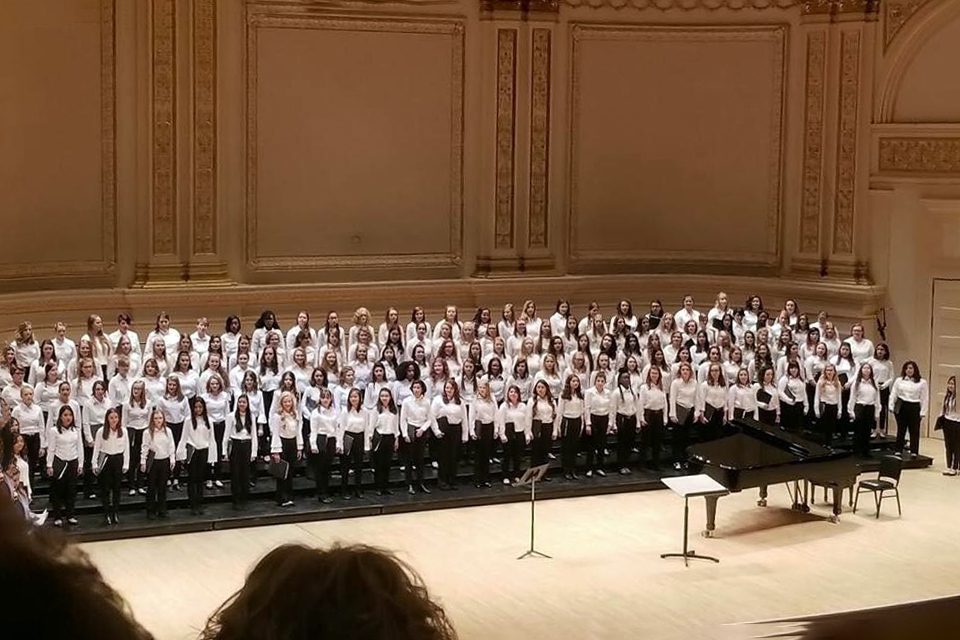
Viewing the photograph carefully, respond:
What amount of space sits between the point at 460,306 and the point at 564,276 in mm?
1496

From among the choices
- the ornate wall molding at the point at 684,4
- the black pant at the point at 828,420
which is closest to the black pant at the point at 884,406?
the black pant at the point at 828,420

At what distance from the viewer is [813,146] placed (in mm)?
17375

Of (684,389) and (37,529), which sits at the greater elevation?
(37,529)

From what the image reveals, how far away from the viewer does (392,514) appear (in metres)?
13.0

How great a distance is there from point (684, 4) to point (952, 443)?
663cm

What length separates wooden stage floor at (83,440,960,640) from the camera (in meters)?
10.1

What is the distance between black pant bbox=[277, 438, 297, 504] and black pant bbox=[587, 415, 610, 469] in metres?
3.10

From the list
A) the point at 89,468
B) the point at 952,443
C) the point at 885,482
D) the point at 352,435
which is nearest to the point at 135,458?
the point at 89,468

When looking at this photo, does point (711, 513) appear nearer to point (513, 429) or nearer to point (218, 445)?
point (513, 429)

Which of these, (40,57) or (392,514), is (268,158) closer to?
(40,57)

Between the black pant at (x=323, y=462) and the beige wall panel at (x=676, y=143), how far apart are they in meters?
6.09

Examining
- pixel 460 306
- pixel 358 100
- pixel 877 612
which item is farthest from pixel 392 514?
pixel 877 612

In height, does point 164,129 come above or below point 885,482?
above

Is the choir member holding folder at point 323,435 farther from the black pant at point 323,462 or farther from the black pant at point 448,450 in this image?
→ the black pant at point 448,450
